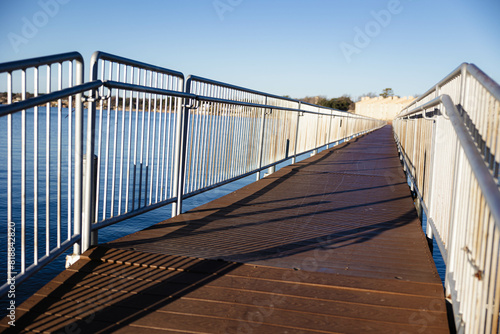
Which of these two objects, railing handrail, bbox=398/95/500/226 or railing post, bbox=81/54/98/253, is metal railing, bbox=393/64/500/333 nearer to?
railing handrail, bbox=398/95/500/226

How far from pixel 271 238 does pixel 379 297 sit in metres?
1.50

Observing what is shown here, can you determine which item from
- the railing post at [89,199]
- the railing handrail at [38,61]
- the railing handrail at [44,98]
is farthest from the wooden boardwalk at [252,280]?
the railing handrail at [38,61]

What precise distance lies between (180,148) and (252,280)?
217cm

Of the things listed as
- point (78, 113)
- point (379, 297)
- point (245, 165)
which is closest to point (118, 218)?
point (78, 113)

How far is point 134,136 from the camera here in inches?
224

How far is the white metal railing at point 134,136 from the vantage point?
293 centimetres

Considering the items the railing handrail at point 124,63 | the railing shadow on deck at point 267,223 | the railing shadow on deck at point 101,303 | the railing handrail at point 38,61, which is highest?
the railing handrail at point 124,63

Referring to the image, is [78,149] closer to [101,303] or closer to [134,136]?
[101,303]

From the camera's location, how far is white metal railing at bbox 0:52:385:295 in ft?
9.63

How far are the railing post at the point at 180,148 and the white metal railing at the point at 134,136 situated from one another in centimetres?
1

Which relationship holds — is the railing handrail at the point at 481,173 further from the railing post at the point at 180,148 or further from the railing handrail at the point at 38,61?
the railing post at the point at 180,148

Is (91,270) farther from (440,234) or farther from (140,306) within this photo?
(440,234)

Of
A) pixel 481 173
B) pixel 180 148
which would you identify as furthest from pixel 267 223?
pixel 481 173

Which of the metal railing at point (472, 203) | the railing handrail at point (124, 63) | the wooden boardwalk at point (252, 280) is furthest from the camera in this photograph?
the railing handrail at point (124, 63)
